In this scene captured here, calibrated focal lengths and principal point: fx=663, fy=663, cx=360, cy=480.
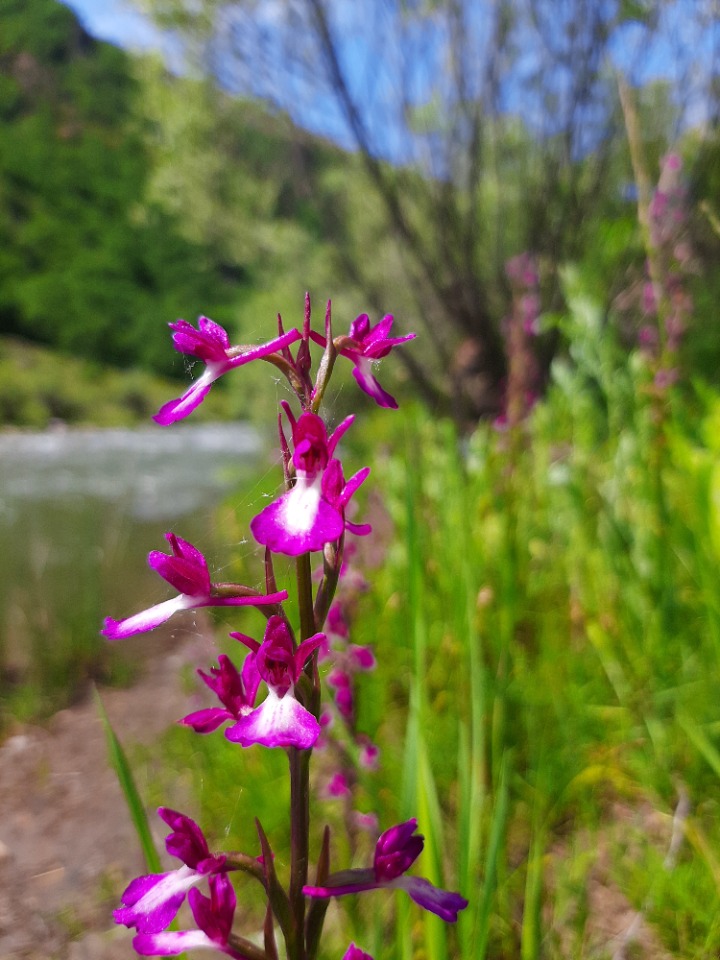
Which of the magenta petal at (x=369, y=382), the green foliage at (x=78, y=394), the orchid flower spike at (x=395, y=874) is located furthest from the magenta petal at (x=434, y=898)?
the green foliage at (x=78, y=394)

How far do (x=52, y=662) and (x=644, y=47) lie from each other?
4.68 meters

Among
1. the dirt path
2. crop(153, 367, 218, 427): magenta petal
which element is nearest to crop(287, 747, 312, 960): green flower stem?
crop(153, 367, 218, 427): magenta petal

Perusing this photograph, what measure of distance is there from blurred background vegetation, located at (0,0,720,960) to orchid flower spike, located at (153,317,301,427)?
0.21ft

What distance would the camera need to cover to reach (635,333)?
14.3 ft

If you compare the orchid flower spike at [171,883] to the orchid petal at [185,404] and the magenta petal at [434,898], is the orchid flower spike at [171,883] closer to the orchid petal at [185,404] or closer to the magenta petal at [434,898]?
the magenta petal at [434,898]

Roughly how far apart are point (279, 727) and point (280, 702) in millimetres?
30

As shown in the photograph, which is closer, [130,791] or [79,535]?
[130,791]

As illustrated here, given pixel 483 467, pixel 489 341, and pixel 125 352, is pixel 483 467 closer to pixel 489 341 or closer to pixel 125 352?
pixel 489 341

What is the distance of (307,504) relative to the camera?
429mm

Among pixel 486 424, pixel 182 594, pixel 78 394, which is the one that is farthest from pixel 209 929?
pixel 78 394

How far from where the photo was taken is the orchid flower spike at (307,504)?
39cm

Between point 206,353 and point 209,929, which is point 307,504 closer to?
point 206,353

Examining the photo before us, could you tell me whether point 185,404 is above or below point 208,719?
above

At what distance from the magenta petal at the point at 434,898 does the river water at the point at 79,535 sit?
0.29 metres
